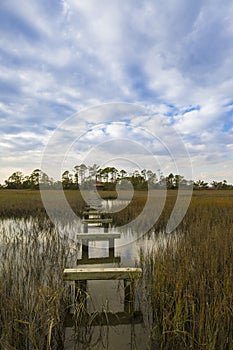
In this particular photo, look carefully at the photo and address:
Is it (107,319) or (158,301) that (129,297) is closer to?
(158,301)

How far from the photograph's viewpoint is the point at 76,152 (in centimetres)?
955

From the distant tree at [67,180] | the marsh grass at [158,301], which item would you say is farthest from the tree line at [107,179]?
the marsh grass at [158,301]

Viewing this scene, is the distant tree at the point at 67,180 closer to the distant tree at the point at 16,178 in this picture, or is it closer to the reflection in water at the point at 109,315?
the distant tree at the point at 16,178

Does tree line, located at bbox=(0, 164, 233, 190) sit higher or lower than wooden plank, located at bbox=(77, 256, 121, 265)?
higher

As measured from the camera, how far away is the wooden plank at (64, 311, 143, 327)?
2.91 m

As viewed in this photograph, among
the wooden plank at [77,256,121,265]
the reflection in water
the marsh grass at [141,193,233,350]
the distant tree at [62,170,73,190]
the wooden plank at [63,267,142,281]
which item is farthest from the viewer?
the distant tree at [62,170,73,190]

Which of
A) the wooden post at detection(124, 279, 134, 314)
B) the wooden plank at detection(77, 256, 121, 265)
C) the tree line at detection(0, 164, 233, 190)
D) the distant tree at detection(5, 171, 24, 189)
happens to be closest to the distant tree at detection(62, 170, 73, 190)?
the tree line at detection(0, 164, 233, 190)

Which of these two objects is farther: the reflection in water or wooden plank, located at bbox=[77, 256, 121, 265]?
wooden plank, located at bbox=[77, 256, 121, 265]

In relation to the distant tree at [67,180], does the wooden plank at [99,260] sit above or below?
below

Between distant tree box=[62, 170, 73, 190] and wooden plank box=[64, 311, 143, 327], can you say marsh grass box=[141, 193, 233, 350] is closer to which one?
wooden plank box=[64, 311, 143, 327]

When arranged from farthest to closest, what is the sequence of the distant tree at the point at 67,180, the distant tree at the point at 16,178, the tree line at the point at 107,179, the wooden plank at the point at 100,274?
the distant tree at the point at 16,178, the distant tree at the point at 67,180, the tree line at the point at 107,179, the wooden plank at the point at 100,274

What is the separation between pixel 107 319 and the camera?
2.84 meters

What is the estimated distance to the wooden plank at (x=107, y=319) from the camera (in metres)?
2.91

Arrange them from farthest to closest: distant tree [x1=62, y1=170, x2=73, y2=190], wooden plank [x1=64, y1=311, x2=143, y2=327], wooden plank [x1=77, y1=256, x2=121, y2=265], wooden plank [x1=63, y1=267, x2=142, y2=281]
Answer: distant tree [x1=62, y1=170, x2=73, y2=190] < wooden plank [x1=77, y1=256, x2=121, y2=265] < wooden plank [x1=63, y1=267, x2=142, y2=281] < wooden plank [x1=64, y1=311, x2=143, y2=327]
